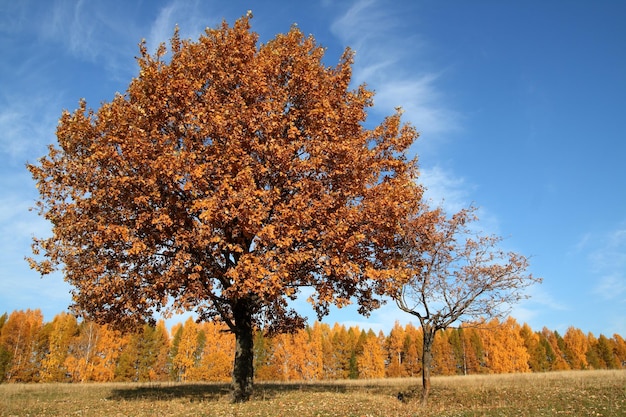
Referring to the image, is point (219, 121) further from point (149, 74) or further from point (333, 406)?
point (333, 406)

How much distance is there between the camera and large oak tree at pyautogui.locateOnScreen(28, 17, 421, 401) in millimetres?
14375

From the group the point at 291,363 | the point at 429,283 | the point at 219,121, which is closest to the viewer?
the point at 219,121

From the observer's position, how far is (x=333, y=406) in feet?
50.1

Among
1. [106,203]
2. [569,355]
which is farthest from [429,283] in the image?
[569,355]

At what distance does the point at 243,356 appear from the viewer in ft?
59.6

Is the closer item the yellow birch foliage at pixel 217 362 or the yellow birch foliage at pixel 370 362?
the yellow birch foliage at pixel 217 362

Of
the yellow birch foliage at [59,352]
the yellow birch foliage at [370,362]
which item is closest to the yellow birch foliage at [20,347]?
the yellow birch foliage at [59,352]

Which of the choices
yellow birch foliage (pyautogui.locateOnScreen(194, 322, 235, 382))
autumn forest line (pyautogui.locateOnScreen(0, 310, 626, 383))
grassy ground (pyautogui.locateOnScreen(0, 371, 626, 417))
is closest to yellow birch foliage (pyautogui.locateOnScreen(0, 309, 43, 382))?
autumn forest line (pyautogui.locateOnScreen(0, 310, 626, 383))

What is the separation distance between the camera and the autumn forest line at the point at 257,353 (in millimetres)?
62125

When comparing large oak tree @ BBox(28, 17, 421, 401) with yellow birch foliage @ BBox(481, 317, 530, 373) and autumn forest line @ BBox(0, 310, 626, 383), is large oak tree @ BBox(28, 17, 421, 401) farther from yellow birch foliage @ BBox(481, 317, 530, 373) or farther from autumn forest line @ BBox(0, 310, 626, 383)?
yellow birch foliage @ BBox(481, 317, 530, 373)

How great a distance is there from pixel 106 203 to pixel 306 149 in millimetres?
7896

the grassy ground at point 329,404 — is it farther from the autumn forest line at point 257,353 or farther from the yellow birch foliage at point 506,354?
the yellow birch foliage at point 506,354

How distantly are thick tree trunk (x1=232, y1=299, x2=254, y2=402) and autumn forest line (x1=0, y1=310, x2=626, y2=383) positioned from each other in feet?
105

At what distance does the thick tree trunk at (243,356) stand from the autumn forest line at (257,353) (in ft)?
105
